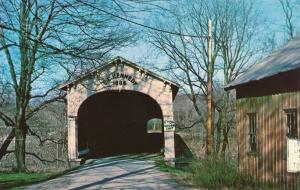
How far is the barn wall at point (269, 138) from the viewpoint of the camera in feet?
47.9

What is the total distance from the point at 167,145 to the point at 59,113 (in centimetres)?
2356

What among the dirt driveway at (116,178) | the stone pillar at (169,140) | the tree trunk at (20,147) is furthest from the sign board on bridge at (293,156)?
the tree trunk at (20,147)

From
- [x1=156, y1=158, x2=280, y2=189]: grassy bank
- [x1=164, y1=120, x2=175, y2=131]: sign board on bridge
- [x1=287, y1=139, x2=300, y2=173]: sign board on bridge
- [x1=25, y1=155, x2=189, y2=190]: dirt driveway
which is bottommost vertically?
[x1=25, y1=155, x2=189, y2=190]: dirt driveway

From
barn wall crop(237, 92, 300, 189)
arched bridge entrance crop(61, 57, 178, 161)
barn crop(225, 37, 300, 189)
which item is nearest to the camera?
barn crop(225, 37, 300, 189)

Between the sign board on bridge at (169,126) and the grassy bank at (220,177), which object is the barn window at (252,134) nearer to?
the grassy bank at (220,177)

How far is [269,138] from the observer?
51.9ft

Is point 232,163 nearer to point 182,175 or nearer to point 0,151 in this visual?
point 182,175

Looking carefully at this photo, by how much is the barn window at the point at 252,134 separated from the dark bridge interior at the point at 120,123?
1468 cm

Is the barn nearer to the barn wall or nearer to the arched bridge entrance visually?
the barn wall

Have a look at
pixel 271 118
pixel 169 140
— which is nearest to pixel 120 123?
pixel 169 140

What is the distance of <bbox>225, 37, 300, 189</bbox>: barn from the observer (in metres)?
14.2

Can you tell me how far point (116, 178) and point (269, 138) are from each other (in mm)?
5680

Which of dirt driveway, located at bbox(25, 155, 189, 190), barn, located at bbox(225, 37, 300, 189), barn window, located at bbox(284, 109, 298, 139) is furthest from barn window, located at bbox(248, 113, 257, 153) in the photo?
dirt driveway, located at bbox(25, 155, 189, 190)

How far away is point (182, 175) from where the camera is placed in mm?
18281
